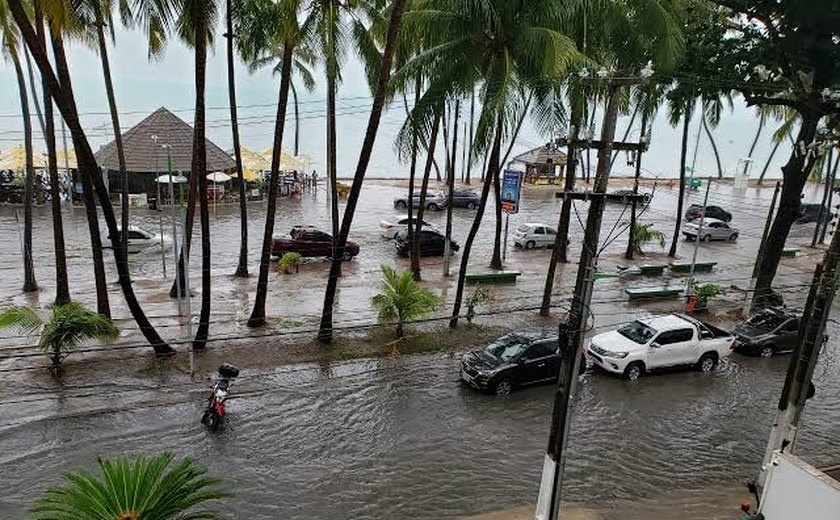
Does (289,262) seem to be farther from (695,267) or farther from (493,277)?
(695,267)

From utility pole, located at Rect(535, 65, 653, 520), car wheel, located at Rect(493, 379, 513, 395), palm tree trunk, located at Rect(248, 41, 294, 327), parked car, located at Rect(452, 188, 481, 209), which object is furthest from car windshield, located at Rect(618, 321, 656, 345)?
parked car, located at Rect(452, 188, 481, 209)

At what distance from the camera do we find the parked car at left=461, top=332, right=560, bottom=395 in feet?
51.4

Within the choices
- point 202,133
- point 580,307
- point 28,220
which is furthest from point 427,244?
point 580,307

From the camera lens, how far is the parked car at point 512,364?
15664 millimetres

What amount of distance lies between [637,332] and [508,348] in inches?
157

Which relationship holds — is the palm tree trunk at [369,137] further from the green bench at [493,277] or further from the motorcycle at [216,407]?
the green bench at [493,277]

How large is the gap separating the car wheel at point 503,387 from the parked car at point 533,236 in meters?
16.2

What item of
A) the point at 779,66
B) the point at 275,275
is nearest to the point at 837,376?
the point at 779,66

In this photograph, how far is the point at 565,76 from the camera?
15781 mm

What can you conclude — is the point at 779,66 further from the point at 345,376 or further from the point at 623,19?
the point at 345,376

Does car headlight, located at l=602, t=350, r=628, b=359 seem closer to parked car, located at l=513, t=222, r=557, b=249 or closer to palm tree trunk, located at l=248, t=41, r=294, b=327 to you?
palm tree trunk, located at l=248, t=41, r=294, b=327

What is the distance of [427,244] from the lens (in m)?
29.2

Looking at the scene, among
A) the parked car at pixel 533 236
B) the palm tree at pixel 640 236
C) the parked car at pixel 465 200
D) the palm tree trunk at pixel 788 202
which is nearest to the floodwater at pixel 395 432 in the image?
the palm tree trunk at pixel 788 202

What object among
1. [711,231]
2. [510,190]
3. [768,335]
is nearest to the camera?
[768,335]
